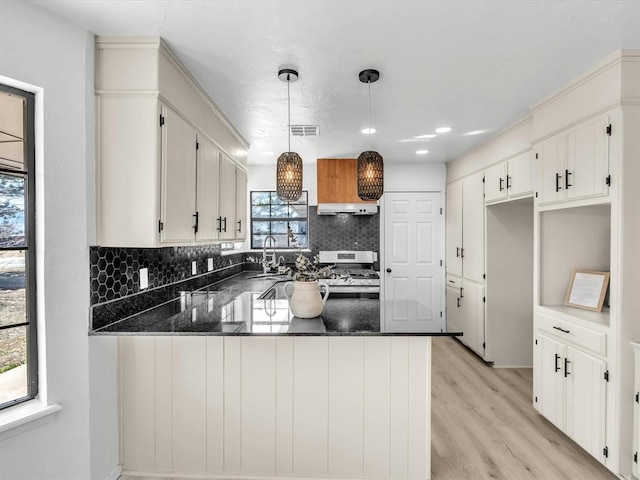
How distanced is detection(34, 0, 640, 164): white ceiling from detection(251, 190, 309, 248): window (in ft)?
7.19

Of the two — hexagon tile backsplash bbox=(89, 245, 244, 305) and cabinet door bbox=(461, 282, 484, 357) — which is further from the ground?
hexagon tile backsplash bbox=(89, 245, 244, 305)

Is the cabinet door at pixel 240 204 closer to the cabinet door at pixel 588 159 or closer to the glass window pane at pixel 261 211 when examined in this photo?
the glass window pane at pixel 261 211

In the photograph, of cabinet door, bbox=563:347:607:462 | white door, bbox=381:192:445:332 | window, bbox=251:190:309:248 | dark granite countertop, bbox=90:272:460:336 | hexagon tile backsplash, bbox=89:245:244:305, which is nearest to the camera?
dark granite countertop, bbox=90:272:460:336

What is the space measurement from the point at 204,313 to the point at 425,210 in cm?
371

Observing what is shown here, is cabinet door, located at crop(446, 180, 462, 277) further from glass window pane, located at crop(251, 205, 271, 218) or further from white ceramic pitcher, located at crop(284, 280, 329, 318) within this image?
white ceramic pitcher, located at crop(284, 280, 329, 318)

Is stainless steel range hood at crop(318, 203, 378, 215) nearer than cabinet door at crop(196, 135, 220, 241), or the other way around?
cabinet door at crop(196, 135, 220, 241)

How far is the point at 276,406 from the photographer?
6.73 ft

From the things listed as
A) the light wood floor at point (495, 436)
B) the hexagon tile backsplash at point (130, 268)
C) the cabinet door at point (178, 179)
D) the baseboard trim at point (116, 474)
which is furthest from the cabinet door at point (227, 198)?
the light wood floor at point (495, 436)

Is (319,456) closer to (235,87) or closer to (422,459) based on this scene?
(422,459)

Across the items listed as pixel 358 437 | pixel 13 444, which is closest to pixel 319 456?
pixel 358 437

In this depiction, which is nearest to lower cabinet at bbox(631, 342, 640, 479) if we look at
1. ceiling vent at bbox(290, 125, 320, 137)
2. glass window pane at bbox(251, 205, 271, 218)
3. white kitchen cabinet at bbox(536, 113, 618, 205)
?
white kitchen cabinet at bbox(536, 113, 618, 205)

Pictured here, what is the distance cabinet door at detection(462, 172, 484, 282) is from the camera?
13.1ft

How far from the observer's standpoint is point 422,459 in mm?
2021

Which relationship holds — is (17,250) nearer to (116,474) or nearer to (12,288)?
(12,288)
